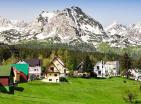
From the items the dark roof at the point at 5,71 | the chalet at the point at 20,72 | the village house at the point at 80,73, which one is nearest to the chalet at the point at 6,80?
the dark roof at the point at 5,71

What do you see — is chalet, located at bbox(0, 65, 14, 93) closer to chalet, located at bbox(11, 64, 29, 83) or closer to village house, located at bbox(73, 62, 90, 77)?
chalet, located at bbox(11, 64, 29, 83)

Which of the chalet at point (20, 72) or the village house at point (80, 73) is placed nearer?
the chalet at point (20, 72)

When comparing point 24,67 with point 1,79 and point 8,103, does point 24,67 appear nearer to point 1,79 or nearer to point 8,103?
point 1,79

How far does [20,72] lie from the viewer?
439ft

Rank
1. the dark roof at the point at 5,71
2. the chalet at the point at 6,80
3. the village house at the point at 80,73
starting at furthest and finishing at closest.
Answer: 1. the village house at the point at 80,73
2. the dark roof at the point at 5,71
3. the chalet at the point at 6,80

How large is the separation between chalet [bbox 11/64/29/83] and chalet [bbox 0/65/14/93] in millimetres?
27489

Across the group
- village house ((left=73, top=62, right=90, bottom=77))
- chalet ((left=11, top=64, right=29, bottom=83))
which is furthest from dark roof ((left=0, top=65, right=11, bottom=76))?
village house ((left=73, top=62, right=90, bottom=77))

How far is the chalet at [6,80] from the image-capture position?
9650 cm

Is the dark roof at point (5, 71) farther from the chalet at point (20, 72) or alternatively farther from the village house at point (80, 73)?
the village house at point (80, 73)

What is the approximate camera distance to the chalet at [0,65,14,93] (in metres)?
96.5

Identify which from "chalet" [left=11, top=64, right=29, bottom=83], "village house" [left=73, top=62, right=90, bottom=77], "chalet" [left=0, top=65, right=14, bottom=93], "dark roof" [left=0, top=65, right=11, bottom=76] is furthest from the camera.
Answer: "village house" [left=73, top=62, right=90, bottom=77]

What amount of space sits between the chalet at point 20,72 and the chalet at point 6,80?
1082 inches

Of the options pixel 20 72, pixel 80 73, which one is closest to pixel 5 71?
pixel 20 72

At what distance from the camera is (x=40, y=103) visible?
77.0 m
